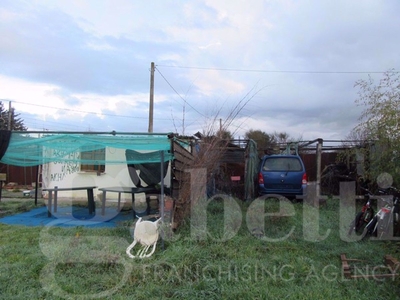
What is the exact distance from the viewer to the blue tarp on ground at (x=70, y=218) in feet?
20.2

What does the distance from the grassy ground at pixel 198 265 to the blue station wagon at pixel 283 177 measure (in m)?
2.59

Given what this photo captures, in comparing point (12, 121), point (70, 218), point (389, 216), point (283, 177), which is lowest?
point (70, 218)

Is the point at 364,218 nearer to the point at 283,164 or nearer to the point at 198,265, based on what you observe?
the point at 283,164

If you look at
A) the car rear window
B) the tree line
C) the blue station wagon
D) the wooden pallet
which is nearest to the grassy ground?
the wooden pallet

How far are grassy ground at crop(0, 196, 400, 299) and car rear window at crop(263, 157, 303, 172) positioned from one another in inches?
112

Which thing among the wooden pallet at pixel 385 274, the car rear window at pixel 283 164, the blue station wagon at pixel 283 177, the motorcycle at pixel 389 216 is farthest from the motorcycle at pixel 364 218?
the car rear window at pixel 283 164

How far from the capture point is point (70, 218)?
667 centimetres

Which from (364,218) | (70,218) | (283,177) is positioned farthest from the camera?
(283,177)

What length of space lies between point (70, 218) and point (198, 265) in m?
4.32

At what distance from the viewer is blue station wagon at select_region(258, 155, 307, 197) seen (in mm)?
7887

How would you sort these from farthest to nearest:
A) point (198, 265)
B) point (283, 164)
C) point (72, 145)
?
point (283, 164)
point (72, 145)
point (198, 265)

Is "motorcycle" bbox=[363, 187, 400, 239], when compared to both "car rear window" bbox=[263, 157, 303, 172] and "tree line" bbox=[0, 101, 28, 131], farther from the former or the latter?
"tree line" bbox=[0, 101, 28, 131]

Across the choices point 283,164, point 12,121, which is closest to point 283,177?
point 283,164

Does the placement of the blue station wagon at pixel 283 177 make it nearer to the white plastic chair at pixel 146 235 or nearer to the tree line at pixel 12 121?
the white plastic chair at pixel 146 235
